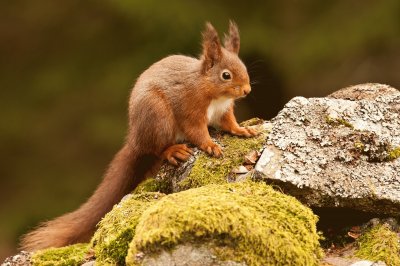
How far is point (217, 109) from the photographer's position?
4258mm

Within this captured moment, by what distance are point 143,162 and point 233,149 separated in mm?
737

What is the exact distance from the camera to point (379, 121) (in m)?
3.54

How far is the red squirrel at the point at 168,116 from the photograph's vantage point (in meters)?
4.04

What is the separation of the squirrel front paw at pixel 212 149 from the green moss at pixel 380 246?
0.96 meters

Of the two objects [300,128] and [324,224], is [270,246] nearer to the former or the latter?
[324,224]

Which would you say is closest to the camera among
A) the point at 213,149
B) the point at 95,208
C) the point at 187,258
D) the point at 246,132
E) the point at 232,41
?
the point at 187,258

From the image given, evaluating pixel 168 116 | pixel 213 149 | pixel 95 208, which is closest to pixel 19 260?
pixel 95 208

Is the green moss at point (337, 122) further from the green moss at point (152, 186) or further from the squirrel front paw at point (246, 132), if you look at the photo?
the green moss at point (152, 186)

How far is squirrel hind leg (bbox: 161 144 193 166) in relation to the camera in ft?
12.8

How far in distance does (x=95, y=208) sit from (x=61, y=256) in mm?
724

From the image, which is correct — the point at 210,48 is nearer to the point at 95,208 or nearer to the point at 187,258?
the point at 95,208

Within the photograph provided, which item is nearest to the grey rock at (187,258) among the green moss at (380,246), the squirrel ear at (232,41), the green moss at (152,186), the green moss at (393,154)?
the green moss at (380,246)

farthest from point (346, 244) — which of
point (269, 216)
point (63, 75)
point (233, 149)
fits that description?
point (63, 75)

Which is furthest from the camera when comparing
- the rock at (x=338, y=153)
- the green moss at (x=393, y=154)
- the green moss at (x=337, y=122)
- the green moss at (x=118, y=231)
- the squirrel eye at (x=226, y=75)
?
the squirrel eye at (x=226, y=75)
